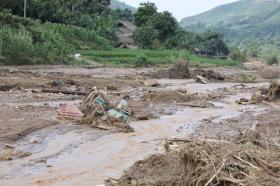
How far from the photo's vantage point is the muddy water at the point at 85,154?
10.4 meters

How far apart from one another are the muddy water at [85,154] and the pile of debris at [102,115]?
0.48 m

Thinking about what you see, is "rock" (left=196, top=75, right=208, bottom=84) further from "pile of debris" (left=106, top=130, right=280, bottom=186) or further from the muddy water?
"pile of debris" (left=106, top=130, right=280, bottom=186)

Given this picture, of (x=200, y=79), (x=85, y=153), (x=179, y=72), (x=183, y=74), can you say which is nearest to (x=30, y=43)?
(x=179, y=72)

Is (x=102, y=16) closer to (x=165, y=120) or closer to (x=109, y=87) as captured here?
(x=109, y=87)

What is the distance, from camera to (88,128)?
1592 centimetres

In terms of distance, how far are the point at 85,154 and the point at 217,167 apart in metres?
5.67

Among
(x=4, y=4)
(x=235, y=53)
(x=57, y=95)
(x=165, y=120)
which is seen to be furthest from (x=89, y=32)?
(x=165, y=120)

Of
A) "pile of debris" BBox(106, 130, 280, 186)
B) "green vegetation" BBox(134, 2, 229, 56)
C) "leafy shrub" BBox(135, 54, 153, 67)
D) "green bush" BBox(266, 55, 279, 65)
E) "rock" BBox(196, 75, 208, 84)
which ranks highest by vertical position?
"green vegetation" BBox(134, 2, 229, 56)

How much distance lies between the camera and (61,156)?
40.4 ft

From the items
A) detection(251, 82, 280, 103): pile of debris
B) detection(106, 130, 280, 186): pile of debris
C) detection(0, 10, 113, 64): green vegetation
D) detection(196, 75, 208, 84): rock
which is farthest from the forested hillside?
detection(106, 130, 280, 186): pile of debris

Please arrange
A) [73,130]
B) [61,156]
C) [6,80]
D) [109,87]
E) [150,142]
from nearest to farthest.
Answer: [61,156] → [150,142] → [73,130] → [6,80] → [109,87]

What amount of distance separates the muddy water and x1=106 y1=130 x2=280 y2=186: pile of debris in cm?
149

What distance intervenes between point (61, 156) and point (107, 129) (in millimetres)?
3641

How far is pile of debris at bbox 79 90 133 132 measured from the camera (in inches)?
637
